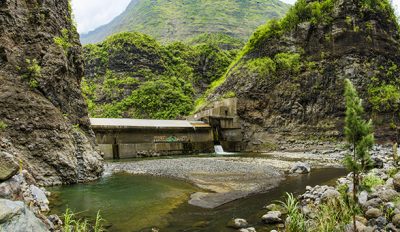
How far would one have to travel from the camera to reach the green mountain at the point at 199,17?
112m

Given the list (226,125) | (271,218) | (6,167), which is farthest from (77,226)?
(226,125)

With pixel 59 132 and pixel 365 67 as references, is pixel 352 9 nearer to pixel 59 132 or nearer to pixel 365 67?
pixel 365 67

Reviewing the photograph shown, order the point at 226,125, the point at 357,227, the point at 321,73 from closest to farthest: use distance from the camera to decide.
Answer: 1. the point at 357,227
2. the point at 226,125
3. the point at 321,73

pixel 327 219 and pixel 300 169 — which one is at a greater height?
pixel 327 219

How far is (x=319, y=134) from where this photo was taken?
37.9 metres

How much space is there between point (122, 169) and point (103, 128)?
33.0 ft

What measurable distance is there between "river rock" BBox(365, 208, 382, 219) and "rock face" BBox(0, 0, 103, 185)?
12404 millimetres

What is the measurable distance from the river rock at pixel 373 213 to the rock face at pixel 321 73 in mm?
31207

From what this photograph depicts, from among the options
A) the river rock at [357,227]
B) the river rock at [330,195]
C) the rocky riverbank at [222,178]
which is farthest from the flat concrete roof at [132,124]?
the river rock at [357,227]

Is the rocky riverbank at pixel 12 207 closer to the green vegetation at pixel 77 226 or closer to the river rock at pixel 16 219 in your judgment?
the river rock at pixel 16 219

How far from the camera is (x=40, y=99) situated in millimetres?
14516

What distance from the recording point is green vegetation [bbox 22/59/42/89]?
14238 mm

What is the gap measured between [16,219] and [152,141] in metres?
28.3

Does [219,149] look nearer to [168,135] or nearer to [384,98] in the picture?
[168,135]
